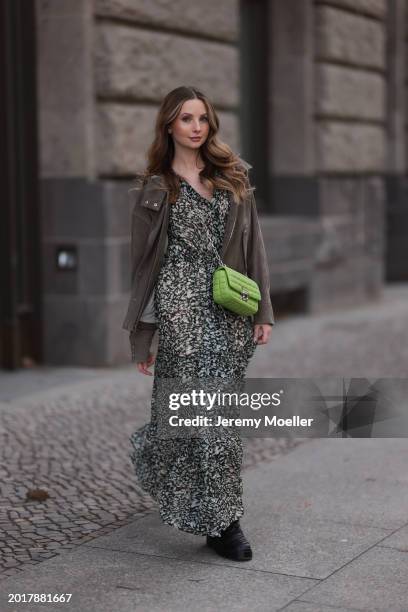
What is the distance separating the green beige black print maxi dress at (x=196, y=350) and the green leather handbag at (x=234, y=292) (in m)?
0.09

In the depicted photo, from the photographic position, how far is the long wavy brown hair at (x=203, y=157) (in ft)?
14.5

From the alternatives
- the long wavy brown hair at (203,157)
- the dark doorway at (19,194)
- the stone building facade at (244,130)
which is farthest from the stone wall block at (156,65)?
the long wavy brown hair at (203,157)

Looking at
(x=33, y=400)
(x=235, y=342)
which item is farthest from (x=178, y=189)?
(x=33, y=400)

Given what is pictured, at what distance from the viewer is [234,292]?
14.1 ft

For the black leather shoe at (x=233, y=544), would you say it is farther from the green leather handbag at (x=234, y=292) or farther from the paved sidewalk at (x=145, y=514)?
the green leather handbag at (x=234, y=292)

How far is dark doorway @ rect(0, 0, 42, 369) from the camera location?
8.24m

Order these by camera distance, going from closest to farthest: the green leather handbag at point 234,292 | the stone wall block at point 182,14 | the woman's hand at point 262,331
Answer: the green leather handbag at point 234,292 < the woman's hand at point 262,331 < the stone wall block at point 182,14

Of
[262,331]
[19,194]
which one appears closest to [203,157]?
[262,331]

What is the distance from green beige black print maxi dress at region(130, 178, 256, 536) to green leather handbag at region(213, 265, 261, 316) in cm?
9

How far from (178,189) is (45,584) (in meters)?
1.51

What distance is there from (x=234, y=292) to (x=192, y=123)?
66 centimetres

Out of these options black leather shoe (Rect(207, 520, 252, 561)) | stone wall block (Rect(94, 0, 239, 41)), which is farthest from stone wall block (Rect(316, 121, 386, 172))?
black leather shoe (Rect(207, 520, 252, 561))

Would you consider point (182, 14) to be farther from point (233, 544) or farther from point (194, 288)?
point (233, 544)

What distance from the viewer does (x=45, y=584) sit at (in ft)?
13.4
